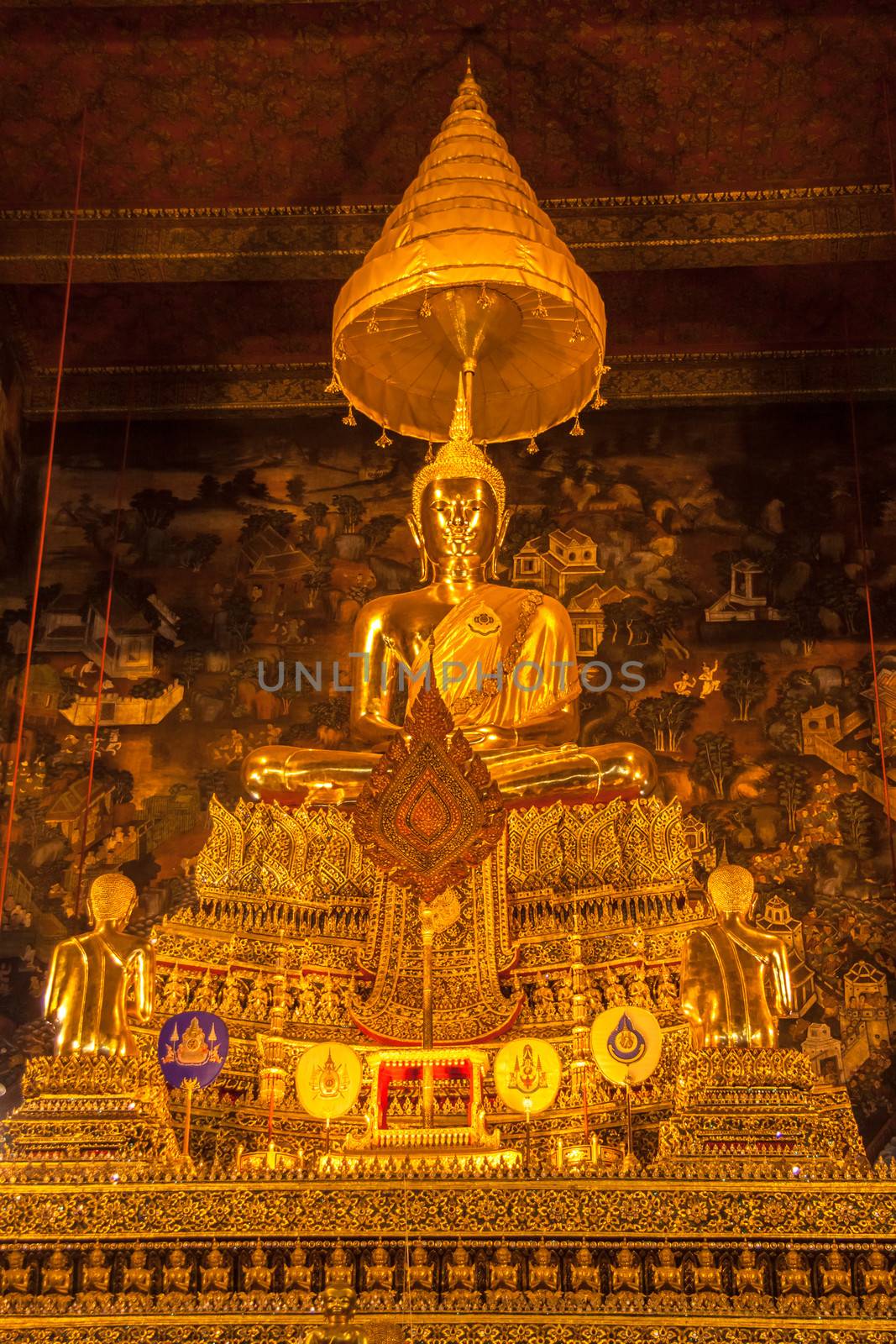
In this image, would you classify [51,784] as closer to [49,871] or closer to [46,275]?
[49,871]

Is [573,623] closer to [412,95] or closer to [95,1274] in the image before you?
[412,95]

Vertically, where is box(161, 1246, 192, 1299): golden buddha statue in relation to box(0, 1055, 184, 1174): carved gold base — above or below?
below

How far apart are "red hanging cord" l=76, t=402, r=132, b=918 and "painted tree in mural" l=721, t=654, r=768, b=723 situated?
337 centimetres

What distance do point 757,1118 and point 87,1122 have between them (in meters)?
1.65

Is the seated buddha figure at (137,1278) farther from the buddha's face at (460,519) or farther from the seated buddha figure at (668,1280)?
the buddha's face at (460,519)

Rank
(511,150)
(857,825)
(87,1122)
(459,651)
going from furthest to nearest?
(857,825) → (511,150) → (459,651) → (87,1122)

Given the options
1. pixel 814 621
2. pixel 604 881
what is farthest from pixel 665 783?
pixel 604 881

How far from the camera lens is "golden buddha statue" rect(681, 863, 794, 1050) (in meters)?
3.83

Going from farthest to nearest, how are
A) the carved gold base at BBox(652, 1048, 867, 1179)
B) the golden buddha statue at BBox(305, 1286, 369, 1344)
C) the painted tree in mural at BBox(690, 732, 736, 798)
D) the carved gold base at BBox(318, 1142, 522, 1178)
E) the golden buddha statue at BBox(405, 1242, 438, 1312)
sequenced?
the painted tree in mural at BBox(690, 732, 736, 798) → the carved gold base at BBox(652, 1048, 867, 1179) → the carved gold base at BBox(318, 1142, 522, 1178) → the golden buddha statue at BBox(405, 1242, 438, 1312) → the golden buddha statue at BBox(305, 1286, 369, 1344)

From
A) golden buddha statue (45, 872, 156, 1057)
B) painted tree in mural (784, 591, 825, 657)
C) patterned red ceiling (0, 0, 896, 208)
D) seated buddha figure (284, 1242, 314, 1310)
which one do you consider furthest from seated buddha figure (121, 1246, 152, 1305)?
painted tree in mural (784, 591, 825, 657)

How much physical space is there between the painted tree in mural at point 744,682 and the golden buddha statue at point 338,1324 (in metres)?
5.28

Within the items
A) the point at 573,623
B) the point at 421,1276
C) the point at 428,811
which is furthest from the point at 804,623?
the point at 421,1276

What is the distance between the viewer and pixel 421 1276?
2816 mm

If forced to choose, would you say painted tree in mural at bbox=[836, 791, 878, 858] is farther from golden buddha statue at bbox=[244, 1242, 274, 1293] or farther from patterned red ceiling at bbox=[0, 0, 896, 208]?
golden buddha statue at bbox=[244, 1242, 274, 1293]
